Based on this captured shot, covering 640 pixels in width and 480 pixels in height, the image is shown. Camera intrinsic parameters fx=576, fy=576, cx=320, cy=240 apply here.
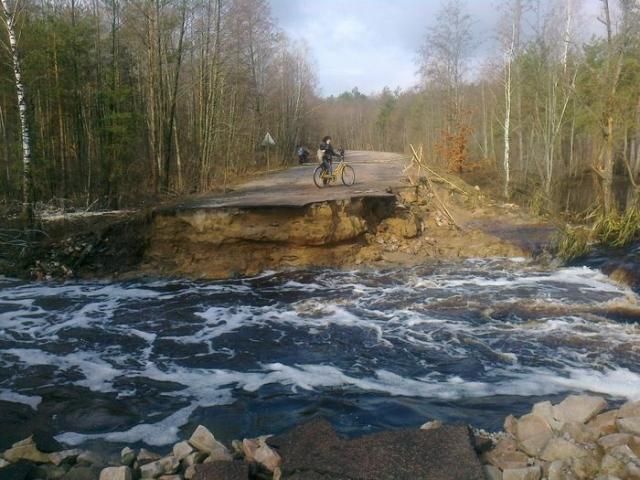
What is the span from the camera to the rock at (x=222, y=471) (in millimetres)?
4512

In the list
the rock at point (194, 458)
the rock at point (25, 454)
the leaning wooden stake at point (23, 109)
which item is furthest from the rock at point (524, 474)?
the leaning wooden stake at point (23, 109)

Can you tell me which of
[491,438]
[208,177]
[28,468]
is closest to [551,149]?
[208,177]

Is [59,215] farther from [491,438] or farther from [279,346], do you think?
[491,438]

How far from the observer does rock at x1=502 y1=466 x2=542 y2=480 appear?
4.38 meters

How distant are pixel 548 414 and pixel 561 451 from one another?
1.90 ft

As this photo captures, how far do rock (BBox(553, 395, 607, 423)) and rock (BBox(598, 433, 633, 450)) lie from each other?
1.32ft

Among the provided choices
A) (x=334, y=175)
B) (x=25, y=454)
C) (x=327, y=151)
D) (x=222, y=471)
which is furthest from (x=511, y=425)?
(x=334, y=175)

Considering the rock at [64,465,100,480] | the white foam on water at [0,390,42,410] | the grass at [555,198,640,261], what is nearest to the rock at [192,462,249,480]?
the rock at [64,465,100,480]

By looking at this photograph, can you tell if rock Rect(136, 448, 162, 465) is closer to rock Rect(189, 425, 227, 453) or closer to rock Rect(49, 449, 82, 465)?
rock Rect(189, 425, 227, 453)

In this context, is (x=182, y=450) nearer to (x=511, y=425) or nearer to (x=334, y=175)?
(x=511, y=425)

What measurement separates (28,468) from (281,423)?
2426mm

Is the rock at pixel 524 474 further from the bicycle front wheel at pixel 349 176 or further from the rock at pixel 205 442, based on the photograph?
the bicycle front wheel at pixel 349 176

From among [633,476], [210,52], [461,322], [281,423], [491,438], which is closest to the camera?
[633,476]

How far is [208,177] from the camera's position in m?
21.2
